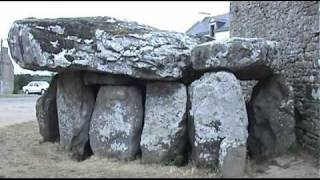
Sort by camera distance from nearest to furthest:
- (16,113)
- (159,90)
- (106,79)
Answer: (159,90), (106,79), (16,113)

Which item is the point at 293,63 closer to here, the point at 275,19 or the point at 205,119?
the point at 275,19

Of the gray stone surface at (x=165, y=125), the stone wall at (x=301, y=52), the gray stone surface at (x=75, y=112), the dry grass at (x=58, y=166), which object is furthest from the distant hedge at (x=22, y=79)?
the gray stone surface at (x=165, y=125)

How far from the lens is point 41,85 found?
4012cm

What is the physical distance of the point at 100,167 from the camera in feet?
26.2

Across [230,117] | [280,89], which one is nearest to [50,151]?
[230,117]

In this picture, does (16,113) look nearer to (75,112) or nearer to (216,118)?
(75,112)

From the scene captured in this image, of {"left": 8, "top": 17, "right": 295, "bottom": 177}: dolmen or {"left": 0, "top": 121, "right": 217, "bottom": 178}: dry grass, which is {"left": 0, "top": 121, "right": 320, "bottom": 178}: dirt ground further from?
{"left": 8, "top": 17, "right": 295, "bottom": 177}: dolmen

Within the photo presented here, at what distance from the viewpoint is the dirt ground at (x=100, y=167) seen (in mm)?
7285

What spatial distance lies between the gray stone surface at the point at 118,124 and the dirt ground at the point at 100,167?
0.70ft

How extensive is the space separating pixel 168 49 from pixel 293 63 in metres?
2.61

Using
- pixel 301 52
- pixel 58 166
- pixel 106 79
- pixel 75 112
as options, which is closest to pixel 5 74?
pixel 75 112

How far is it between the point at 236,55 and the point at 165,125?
1.57 meters

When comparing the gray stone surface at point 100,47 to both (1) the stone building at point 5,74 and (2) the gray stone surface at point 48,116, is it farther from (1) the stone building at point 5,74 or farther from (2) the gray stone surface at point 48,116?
(1) the stone building at point 5,74

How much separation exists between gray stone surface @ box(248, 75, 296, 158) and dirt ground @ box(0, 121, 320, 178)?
260 millimetres
